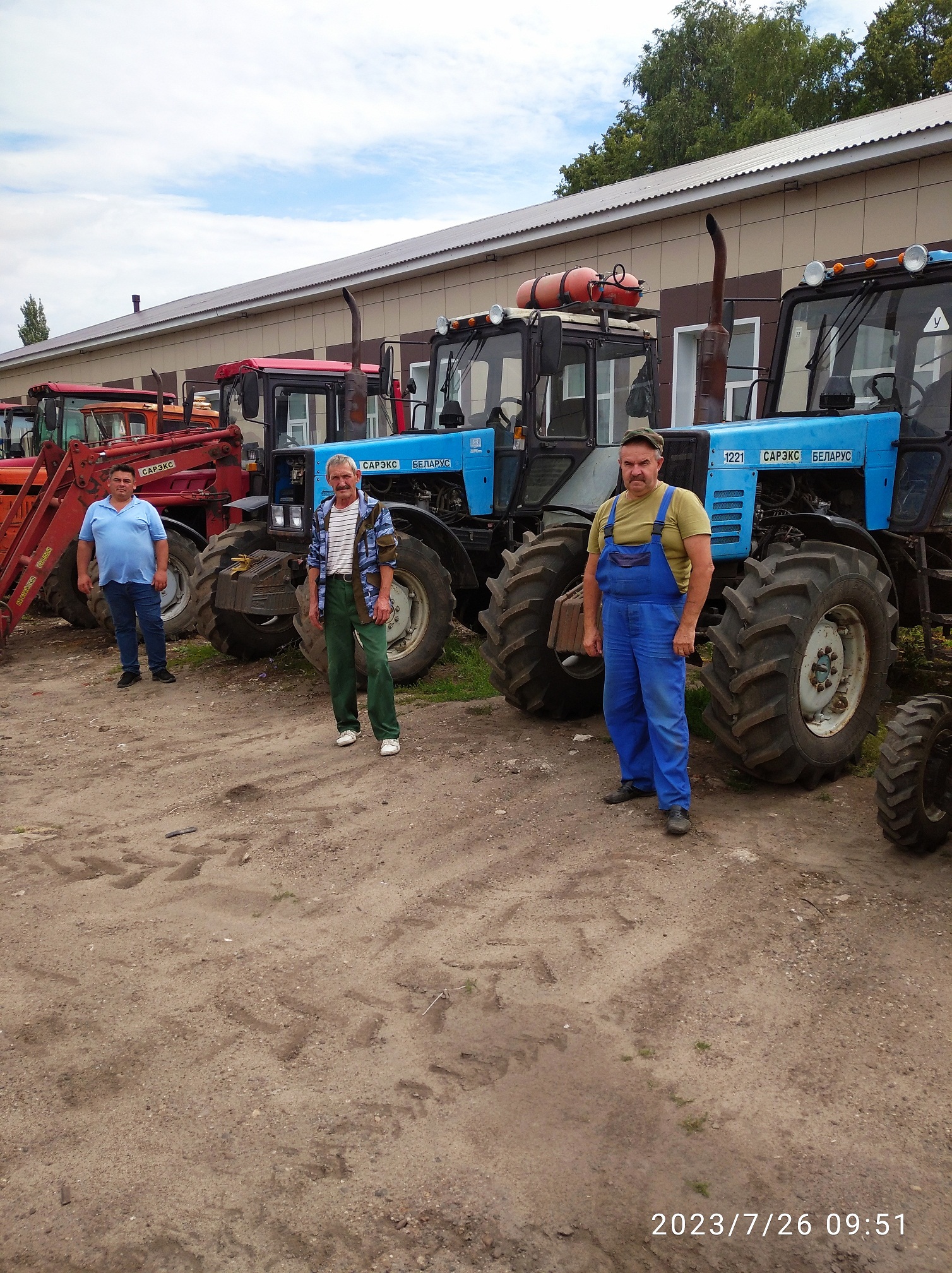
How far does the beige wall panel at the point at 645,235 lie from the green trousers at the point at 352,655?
331 inches

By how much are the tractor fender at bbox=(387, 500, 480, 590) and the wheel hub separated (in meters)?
3.19

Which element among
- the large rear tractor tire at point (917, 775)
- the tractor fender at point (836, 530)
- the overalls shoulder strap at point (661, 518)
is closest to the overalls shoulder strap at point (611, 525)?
the overalls shoulder strap at point (661, 518)

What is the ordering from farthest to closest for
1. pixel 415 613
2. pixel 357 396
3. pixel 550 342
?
pixel 357 396
pixel 415 613
pixel 550 342

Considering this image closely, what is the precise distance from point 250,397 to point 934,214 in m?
6.74

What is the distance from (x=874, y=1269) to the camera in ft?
7.77

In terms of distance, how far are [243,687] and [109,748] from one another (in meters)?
1.69

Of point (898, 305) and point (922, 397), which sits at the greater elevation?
point (898, 305)

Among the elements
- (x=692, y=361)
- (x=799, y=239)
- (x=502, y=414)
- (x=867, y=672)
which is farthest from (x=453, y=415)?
(x=692, y=361)

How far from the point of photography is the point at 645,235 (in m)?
12.8

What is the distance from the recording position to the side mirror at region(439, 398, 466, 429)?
805cm

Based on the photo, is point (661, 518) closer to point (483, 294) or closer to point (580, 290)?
point (580, 290)

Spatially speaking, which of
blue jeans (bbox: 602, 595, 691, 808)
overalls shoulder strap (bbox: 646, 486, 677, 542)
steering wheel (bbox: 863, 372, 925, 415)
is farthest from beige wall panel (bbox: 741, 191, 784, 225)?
blue jeans (bbox: 602, 595, 691, 808)

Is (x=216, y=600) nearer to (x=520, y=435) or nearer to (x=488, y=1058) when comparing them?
(x=520, y=435)

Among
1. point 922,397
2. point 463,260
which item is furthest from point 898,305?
point 463,260
